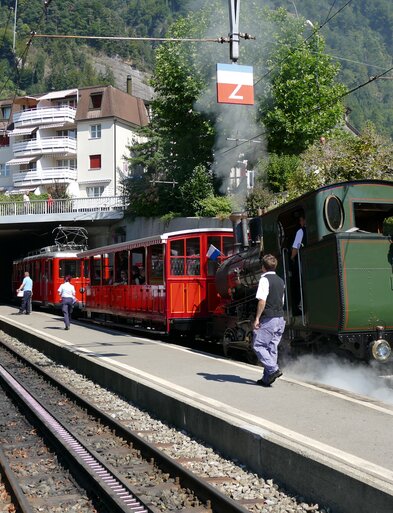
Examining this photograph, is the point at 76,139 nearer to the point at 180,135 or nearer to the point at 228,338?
the point at 180,135

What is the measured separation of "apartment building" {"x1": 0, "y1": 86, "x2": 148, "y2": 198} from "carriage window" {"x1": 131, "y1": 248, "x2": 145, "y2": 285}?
39.3 m

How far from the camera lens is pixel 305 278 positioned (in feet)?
32.3

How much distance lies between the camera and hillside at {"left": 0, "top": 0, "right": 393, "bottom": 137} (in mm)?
134250

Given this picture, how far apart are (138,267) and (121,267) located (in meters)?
1.68

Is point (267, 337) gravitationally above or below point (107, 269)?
below

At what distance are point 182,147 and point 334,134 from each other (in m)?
7.81

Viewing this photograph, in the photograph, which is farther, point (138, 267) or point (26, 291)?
point (26, 291)

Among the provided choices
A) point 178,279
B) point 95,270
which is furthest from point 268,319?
point 95,270

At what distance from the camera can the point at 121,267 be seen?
20.0 meters

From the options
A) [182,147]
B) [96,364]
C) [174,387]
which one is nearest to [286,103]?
[182,147]

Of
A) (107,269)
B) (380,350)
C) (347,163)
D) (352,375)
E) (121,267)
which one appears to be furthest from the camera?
(107,269)

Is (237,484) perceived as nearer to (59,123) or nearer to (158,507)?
(158,507)

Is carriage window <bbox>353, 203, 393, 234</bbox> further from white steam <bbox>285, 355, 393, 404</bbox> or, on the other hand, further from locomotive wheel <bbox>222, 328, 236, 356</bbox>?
locomotive wheel <bbox>222, 328, 236, 356</bbox>

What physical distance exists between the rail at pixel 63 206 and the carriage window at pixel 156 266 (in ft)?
73.6
